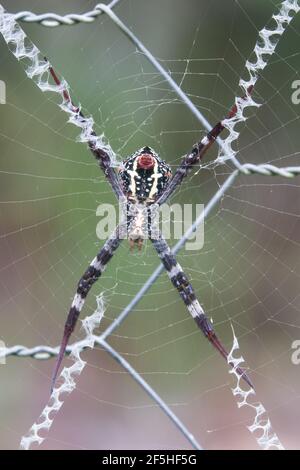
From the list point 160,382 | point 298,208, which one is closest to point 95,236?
point 160,382

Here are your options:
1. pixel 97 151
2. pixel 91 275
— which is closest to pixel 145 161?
pixel 97 151

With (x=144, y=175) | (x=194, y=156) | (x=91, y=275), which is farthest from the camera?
(x=91, y=275)

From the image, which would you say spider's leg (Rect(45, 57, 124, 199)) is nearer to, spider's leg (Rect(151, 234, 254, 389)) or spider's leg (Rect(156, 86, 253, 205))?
spider's leg (Rect(156, 86, 253, 205))

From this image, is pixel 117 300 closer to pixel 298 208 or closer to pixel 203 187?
pixel 203 187

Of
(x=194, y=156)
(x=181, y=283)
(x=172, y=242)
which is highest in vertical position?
(x=172, y=242)

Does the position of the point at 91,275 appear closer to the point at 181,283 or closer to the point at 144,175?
the point at 181,283

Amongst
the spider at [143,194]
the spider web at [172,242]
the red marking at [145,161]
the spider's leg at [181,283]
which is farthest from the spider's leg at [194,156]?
the spider web at [172,242]

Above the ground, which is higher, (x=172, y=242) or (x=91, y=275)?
(x=172, y=242)
